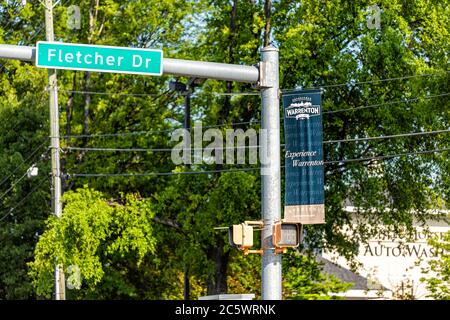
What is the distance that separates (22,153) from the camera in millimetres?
44531

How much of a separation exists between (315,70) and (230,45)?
359 centimetres

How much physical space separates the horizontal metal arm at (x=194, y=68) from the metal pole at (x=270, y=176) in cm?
26

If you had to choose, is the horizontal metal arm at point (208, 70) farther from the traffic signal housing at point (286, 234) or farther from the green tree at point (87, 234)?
the green tree at point (87, 234)

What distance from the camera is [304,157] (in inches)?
659

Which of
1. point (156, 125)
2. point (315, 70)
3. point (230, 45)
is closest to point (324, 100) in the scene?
point (315, 70)

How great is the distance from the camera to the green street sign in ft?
51.8

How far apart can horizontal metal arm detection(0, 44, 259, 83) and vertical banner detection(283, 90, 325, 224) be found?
803mm

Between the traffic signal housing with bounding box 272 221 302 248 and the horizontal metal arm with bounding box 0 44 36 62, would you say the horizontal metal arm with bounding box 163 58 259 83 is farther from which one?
the traffic signal housing with bounding box 272 221 302 248

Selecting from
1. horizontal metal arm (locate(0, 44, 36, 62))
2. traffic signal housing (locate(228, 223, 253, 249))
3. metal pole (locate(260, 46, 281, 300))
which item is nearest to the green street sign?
horizontal metal arm (locate(0, 44, 36, 62))

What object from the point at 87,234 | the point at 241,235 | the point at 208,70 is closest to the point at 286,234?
the point at 241,235

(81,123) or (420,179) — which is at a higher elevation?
(81,123)

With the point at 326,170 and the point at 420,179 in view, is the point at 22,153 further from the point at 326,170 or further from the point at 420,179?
the point at 420,179

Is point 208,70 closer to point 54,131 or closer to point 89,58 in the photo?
point 89,58

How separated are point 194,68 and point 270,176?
1.96 meters
